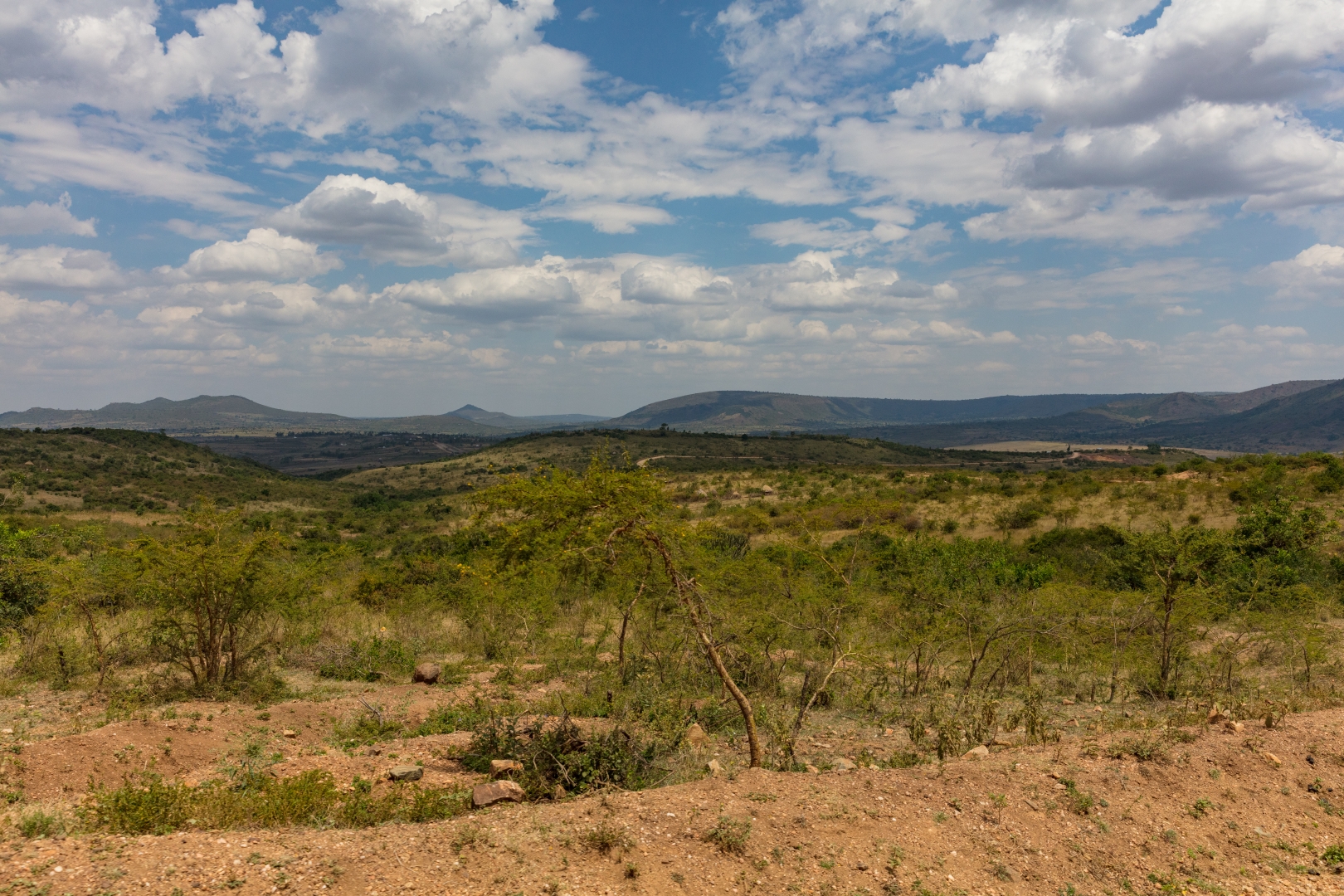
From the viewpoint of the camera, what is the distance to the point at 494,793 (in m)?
8.01

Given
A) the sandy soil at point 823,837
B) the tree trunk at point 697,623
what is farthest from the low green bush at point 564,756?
the tree trunk at point 697,623

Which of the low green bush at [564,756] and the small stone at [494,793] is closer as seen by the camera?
the small stone at [494,793]

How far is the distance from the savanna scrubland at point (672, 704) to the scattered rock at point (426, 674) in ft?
1.30

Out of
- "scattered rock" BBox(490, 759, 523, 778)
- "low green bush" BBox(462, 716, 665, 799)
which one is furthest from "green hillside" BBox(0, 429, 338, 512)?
"scattered rock" BBox(490, 759, 523, 778)

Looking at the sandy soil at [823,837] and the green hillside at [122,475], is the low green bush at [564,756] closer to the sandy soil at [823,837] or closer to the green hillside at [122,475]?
the sandy soil at [823,837]

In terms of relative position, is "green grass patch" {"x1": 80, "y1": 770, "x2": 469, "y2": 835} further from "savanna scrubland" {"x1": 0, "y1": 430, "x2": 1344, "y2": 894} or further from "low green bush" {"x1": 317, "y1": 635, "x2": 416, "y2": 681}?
"low green bush" {"x1": 317, "y1": 635, "x2": 416, "y2": 681}

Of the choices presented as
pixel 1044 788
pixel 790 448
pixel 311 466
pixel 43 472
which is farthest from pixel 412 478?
pixel 1044 788

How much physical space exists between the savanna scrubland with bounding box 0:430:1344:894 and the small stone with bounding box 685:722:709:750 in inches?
2.8

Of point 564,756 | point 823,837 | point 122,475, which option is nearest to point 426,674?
point 564,756

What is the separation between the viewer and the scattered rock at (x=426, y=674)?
573 inches

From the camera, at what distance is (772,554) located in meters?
19.5

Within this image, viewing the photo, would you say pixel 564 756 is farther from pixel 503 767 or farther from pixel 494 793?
pixel 494 793

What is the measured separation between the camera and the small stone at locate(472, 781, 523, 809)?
792cm

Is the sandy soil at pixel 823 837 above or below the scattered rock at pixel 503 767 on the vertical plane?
above
